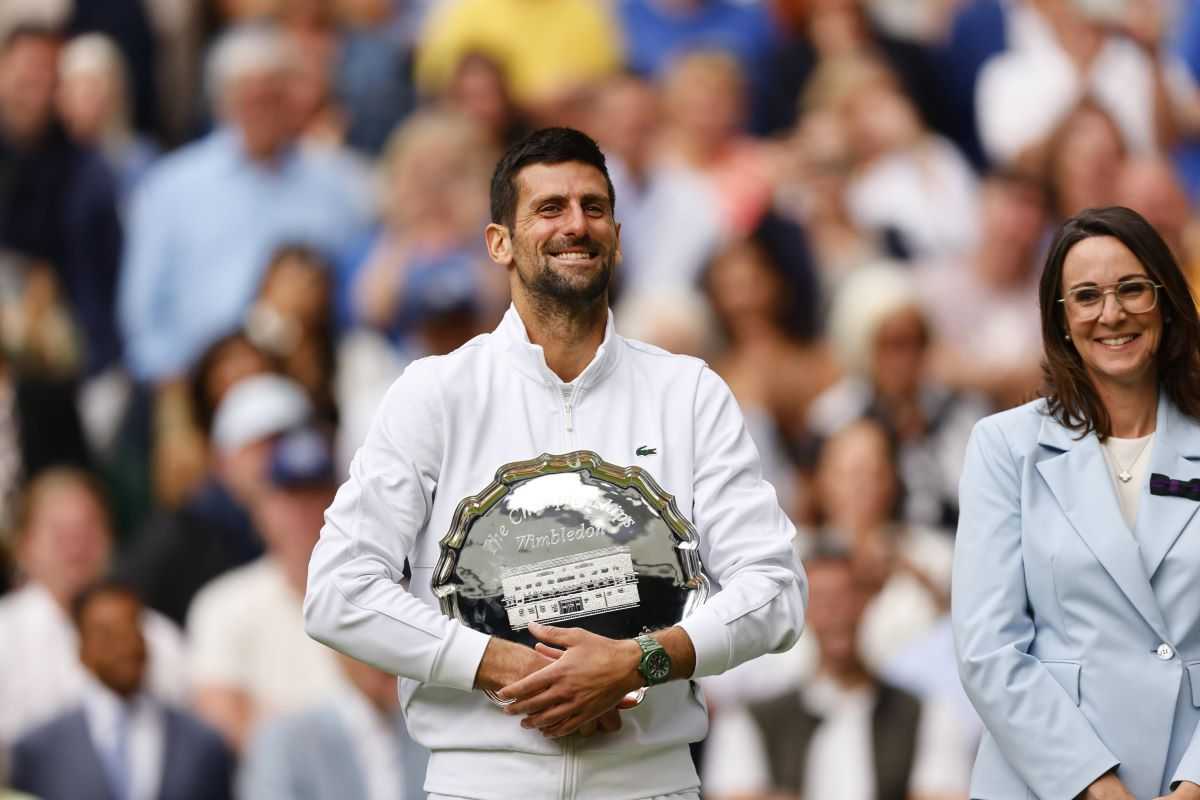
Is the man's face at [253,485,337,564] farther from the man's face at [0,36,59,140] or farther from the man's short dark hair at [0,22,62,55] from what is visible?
the man's short dark hair at [0,22,62,55]

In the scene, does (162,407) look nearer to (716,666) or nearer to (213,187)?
(213,187)

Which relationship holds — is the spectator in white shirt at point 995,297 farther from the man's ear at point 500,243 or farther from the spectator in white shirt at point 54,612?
the man's ear at point 500,243

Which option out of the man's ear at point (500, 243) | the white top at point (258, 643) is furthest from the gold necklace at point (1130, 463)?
the white top at point (258, 643)

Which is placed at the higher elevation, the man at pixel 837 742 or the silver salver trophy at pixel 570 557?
the silver salver trophy at pixel 570 557

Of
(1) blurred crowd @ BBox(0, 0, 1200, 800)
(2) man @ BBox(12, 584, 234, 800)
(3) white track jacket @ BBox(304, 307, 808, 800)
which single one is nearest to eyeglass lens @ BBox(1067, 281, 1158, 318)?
(3) white track jacket @ BBox(304, 307, 808, 800)

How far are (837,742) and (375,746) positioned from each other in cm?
182

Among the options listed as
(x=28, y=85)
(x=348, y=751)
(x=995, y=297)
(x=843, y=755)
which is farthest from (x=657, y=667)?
(x=28, y=85)

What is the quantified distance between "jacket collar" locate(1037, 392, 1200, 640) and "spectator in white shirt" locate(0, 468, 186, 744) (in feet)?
18.8

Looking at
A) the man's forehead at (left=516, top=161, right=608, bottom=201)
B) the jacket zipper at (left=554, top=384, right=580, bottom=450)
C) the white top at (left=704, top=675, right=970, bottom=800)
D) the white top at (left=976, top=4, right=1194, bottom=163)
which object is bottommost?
the white top at (left=704, top=675, right=970, bottom=800)

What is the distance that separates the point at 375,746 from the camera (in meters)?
7.21

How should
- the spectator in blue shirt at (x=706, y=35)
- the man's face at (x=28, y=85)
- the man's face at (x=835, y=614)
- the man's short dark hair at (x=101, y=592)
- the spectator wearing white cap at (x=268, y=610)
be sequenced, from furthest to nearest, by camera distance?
the man's face at (x=28, y=85)
the spectator in blue shirt at (x=706, y=35)
the man's short dark hair at (x=101, y=592)
the spectator wearing white cap at (x=268, y=610)
the man's face at (x=835, y=614)

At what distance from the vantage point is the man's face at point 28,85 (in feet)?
29.8

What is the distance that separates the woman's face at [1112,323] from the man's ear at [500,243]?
98 cm

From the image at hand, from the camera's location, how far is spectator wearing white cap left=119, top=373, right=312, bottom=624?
27.2 feet
